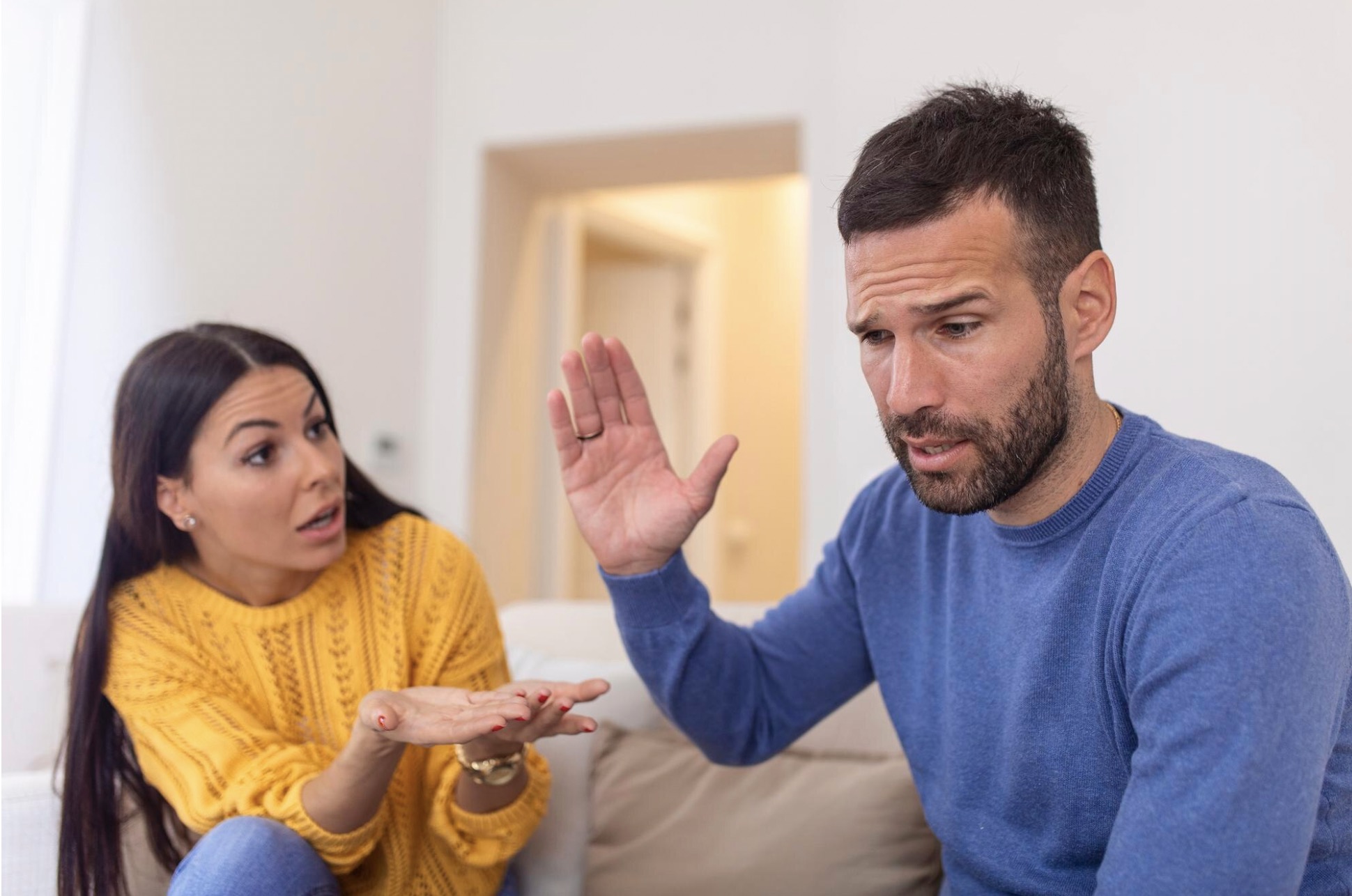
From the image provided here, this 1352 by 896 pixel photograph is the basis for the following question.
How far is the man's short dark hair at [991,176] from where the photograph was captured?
1.05 metres

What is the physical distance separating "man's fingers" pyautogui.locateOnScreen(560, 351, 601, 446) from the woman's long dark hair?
435 millimetres

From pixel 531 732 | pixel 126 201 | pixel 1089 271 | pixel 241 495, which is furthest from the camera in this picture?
pixel 126 201

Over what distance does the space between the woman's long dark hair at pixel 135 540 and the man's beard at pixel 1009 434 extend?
87 cm

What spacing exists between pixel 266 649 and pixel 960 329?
98 centimetres

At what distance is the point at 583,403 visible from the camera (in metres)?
1.36

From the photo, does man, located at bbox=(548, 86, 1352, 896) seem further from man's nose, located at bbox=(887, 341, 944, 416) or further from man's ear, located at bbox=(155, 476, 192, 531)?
man's ear, located at bbox=(155, 476, 192, 531)

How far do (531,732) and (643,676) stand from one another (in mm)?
172

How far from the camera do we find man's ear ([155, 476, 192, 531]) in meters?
1.51

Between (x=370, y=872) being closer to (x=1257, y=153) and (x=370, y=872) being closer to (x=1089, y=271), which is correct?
(x=1089, y=271)

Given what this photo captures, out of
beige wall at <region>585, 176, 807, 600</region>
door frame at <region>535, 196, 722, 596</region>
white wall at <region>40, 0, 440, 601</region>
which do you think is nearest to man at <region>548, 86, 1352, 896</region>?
white wall at <region>40, 0, 440, 601</region>

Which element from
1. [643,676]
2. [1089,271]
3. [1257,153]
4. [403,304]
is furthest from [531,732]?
[403,304]

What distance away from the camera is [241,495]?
1468mm

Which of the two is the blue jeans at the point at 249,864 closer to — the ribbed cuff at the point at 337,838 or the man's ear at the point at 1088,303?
the ribbed cuff at the point at 337,838

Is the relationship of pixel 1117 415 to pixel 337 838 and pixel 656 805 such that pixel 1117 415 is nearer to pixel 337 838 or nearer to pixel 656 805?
pixel 656 805
